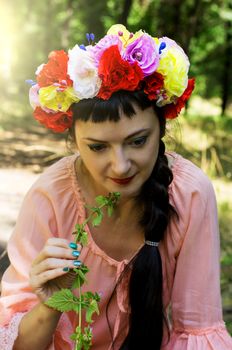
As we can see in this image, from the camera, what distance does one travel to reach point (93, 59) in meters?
1.88

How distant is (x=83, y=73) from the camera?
1874mm

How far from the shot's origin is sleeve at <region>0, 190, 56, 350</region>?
83.2 inches

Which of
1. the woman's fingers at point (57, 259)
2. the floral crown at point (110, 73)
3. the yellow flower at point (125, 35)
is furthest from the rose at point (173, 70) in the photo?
the woman's fingers at point (57, 259)

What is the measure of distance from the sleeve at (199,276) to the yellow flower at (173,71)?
406mm

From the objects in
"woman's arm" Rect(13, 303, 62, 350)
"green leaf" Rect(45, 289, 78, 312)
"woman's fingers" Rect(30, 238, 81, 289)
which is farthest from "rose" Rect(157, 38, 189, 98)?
"woman's arm" Rect(13, 303, 62, 350)

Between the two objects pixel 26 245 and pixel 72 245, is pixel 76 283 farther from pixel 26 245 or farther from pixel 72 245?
pixel 26 245

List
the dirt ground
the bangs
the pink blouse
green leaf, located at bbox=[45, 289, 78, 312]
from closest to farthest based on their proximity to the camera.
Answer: green leaf, located at bbox=[45, 289, 78, 312]
the bangs
the pink blouse
the dirt ground

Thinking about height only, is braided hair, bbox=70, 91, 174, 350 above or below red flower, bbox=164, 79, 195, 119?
below

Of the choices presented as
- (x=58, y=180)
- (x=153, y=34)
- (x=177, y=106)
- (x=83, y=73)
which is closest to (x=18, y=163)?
(x=58, y=180)

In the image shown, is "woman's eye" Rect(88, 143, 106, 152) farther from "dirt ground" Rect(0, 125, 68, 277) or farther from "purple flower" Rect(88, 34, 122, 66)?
"dirt ground" Rect(0, 125, 68, 277)

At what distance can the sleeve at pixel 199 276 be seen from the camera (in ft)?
7.00

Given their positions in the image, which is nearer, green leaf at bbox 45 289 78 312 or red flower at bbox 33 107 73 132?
green leaf at bbox 45 289 78 312

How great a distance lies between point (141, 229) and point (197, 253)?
255 millimetres

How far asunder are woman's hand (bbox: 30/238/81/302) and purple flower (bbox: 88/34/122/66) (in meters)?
0.64
